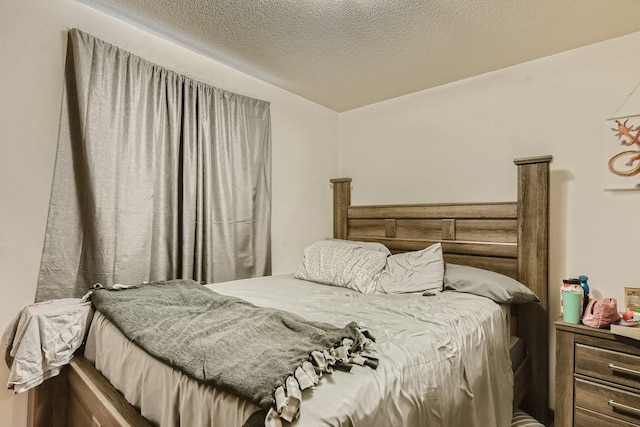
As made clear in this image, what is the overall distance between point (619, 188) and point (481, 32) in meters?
1.23

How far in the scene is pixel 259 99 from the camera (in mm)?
2609

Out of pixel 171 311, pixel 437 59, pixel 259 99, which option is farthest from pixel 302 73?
pixel 171 311

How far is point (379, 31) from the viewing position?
1912 millimetres

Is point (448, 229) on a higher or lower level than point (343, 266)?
higher

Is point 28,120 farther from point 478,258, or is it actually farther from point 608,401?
point 608,401

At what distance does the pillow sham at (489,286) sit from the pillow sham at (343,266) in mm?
469

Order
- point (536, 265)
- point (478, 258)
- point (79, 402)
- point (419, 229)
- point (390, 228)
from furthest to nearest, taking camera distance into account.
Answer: point (390, 228) < point (419, 229) < point (478, 258) < point (536, 265) < point (79, 402)

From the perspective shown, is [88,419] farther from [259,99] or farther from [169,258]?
[259,99]

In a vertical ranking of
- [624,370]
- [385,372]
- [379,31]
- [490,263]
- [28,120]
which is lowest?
[624,370]

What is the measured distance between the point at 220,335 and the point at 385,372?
56cm

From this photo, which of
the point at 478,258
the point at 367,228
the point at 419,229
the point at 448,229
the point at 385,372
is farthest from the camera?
the point at 367,228

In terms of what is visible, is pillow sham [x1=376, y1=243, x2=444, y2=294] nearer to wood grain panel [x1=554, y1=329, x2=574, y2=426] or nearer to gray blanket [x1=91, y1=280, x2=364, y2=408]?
wood grain panel [x1=554, y1=329, x2=574, y2=426]

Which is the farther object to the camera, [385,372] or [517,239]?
[517,239]

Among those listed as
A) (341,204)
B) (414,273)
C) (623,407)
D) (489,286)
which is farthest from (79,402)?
(623,407)
